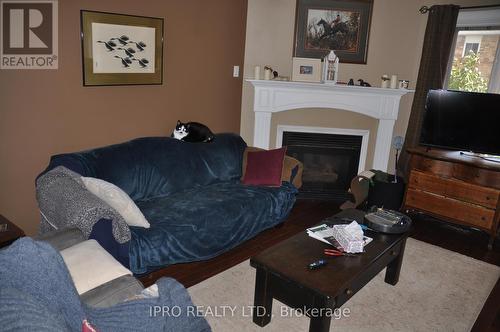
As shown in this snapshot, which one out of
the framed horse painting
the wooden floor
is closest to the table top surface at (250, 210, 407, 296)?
the wooden floor

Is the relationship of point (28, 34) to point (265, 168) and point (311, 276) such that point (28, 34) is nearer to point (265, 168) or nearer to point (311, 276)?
point (265, 168)

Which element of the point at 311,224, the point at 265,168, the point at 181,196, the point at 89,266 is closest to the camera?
the point at 89,266

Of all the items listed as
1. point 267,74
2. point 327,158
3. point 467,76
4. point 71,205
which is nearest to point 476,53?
point 467,76

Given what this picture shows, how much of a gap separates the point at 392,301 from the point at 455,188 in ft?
5.63

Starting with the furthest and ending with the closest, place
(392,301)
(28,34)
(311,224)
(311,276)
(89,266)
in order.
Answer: (311,224) < (28,34) < (392,301) < (311,276) < (89,266)

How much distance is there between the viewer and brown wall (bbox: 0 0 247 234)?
2.99 meters

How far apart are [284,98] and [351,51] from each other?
94 centimetres

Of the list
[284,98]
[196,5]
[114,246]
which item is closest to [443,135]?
[284,98]

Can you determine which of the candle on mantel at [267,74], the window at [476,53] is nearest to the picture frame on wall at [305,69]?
the candle on mantel at [267,74]

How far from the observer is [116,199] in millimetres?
2551

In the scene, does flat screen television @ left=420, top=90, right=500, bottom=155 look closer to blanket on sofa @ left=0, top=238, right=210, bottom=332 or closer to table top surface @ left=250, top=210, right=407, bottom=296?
table top surface @ left=250, top=210, right=407, bottom=296

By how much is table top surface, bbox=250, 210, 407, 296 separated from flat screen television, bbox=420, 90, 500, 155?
1.88 metres

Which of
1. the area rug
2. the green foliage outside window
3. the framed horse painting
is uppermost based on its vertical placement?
the framed horse painting

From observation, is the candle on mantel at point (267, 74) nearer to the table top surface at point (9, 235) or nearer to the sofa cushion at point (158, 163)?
the sofa cushion at point (158, 163)
